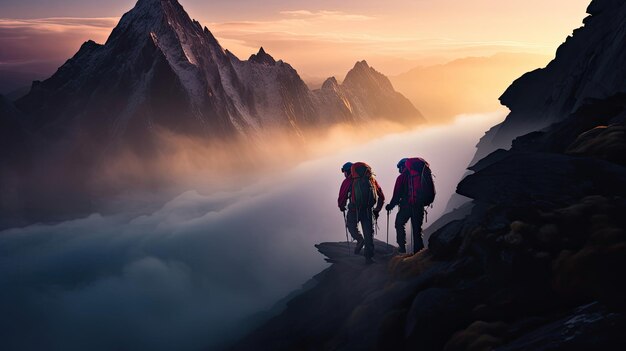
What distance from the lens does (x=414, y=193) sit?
71.2 feet

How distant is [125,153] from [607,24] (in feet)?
520

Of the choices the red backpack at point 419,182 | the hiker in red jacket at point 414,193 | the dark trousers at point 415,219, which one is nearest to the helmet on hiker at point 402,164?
the hiker in red jacket at point 414,193

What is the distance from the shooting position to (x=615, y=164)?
15617mm

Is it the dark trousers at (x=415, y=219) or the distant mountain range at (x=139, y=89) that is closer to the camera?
the dark trousers at (x=415, y=219)

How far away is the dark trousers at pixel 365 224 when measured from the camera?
908 inches

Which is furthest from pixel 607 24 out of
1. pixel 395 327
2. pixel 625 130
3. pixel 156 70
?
pixel 156 70

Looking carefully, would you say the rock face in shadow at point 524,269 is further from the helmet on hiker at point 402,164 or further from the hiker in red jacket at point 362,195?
the helmet on hiker at point 402,164

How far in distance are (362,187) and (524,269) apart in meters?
10.6

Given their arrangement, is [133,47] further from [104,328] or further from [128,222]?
[104,328]

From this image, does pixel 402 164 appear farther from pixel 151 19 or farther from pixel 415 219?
pixel 151 19

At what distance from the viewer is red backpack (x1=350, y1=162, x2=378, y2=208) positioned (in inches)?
896

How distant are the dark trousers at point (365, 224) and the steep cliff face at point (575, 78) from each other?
12.8 m

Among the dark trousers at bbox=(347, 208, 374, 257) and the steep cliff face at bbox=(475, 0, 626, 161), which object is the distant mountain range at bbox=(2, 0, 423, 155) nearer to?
the steep cliff face at bbox=(475, 0, 626, 161)

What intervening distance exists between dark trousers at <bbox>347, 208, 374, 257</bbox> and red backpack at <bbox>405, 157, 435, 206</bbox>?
2.49 metres
